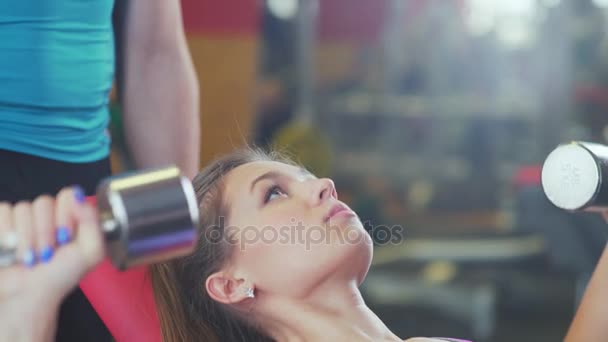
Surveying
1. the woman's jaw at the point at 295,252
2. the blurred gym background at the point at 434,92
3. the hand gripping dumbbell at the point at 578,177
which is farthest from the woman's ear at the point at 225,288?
the blurred gym background at the point at 434,92

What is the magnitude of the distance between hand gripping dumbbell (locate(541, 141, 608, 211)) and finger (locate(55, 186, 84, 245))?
581 mm

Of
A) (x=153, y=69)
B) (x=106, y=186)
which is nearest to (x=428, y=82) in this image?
(x=153, y=69)

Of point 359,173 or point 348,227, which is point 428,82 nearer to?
point 359,173

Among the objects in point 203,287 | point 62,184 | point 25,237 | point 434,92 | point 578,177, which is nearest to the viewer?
point 25,237

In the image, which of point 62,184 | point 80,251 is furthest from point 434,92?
point 80,251

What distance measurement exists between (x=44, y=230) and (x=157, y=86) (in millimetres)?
628

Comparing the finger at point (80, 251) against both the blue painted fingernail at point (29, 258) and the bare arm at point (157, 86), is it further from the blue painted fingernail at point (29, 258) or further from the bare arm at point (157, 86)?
the bare arm at point (157, 86)

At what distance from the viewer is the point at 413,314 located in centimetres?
304

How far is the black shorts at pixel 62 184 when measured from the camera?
3.57 feet

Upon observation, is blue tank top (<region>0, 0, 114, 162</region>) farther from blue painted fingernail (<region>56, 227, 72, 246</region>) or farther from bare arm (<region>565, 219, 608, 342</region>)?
bare arm (<region>565, 219, 608, 342</region>)

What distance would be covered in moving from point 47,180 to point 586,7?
3.69m

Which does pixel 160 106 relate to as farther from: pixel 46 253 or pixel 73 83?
pixel 46 253

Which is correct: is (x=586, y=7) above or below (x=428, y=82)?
above

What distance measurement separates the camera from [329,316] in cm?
116
